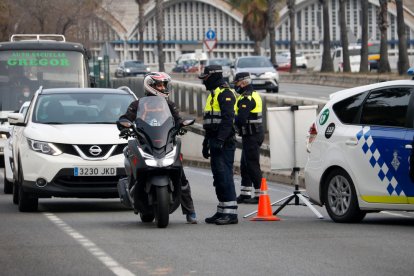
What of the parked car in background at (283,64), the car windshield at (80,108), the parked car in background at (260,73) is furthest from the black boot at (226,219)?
the parked car in background at (283,64)

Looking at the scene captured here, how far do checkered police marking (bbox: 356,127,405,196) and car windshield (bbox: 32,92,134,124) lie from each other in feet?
13.8

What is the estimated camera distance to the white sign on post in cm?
1725

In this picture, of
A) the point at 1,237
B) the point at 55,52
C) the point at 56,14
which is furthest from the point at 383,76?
the point at 1,237

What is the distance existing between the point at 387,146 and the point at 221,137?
183cm

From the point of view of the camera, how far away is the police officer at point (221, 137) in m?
14.6

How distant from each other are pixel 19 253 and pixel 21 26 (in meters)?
56.1

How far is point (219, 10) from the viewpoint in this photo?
14838cm

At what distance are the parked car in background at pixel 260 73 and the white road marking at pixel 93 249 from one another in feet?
123

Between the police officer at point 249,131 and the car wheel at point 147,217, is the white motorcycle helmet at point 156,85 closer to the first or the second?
the car wheel at point 147,217

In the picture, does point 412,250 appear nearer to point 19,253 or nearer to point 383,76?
point 19,253

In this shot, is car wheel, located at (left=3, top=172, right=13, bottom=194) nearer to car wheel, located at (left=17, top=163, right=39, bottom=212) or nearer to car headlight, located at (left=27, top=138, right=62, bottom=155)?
car wheel, located at (left=17, top=163, right=39, bottom=212)

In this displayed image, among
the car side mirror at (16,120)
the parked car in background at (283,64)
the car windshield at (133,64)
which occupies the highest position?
the car side mirror at (16,120)

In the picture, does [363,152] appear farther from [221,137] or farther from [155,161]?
[155,161]

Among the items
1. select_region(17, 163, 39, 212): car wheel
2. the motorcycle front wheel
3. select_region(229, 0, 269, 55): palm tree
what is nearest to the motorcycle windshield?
the motorcycle front wheel
